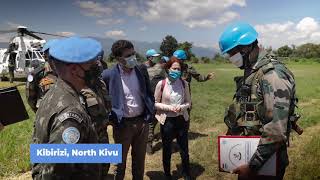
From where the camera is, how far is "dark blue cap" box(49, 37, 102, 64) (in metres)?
2.47

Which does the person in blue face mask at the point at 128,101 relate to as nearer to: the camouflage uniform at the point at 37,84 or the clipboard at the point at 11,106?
the camouflage uniform at the point at 37,84

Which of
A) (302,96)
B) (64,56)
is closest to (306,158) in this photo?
(64,56)

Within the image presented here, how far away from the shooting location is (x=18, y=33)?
2442 centimetres

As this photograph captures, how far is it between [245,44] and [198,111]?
931 cm

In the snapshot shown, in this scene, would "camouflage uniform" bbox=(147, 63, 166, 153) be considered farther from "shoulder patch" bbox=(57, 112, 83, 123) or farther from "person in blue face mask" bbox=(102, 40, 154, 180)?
"shoulder patch" bbox=(57, 112, 83, 123)

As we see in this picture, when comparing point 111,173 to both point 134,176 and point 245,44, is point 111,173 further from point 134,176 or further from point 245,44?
point 245,44

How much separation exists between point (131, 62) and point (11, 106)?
1758 mm

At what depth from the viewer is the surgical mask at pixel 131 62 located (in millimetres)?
5098

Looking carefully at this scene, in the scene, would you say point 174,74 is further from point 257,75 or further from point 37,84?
point 257,75

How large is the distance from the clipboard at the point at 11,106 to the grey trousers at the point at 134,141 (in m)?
1.53

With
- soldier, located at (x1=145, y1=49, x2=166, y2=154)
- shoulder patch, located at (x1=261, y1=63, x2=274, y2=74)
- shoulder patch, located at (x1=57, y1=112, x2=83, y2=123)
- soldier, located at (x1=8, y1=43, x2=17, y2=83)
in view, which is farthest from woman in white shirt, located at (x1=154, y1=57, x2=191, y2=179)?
soldier, located at (x1=8, y1=43, x2=17, y2=83)

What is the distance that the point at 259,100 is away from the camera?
3207mm

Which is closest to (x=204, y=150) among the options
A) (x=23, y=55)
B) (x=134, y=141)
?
(x=134, y=141)

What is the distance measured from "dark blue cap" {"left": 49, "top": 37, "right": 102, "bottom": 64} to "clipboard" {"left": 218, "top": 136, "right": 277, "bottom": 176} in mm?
1365
